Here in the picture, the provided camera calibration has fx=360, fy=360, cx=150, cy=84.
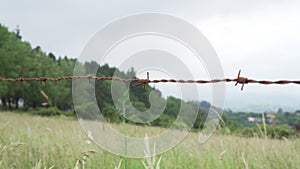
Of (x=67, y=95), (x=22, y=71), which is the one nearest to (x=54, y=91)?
(x=67, y=95)

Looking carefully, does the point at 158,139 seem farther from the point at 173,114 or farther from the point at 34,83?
the point at 34,83

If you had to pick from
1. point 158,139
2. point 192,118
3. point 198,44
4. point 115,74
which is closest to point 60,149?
point 158,139

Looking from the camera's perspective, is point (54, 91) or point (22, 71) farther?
point (54, 91)

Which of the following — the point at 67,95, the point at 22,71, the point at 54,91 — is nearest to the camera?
the point at 22,71

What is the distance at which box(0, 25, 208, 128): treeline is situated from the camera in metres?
3.47

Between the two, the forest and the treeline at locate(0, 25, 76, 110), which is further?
the treeline at locate(0, 25, 76, 110)

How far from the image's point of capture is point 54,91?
147 ft

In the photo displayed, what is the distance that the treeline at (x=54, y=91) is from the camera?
3.47 metres

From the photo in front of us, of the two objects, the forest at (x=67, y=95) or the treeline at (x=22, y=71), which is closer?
the forest at (x=67, y=95)

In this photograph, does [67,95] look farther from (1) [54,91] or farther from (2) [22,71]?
(2) [22,71]

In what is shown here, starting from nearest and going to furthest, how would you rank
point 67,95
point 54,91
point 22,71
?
point 22,71 < point 54,91 < point 67,95

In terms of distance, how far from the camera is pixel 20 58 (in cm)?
3725

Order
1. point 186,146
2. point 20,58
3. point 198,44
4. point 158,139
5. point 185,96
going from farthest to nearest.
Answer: point 20,58, point 186,146, point 158,139, point 185,96, point 198,44

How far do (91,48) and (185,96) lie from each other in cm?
99
